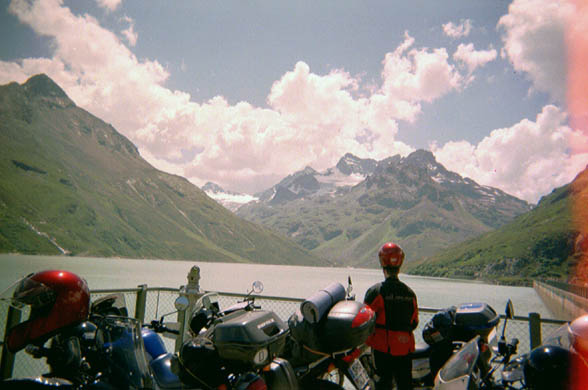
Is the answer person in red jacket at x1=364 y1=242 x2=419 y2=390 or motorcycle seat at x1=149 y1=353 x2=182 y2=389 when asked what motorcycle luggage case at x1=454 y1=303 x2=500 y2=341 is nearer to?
person in red jacket at x1=364 y1=242 x2=419 y2=390

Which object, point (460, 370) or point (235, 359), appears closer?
point (235, 359)

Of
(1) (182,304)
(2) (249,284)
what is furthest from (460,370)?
(2) (249,284)

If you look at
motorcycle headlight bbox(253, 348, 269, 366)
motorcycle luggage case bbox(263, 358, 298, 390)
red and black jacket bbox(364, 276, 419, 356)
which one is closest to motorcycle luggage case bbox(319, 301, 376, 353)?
motorcycle luggage case bbox(263, 358, 298, 390)

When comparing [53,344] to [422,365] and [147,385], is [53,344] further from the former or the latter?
[422,365]

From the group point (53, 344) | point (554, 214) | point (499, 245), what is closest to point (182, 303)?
point (53, 344)

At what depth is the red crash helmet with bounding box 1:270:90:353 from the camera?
8.62ft

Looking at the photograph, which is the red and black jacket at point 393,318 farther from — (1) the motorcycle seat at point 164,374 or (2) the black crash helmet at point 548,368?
(1) the motorcycle seat at point 164,374

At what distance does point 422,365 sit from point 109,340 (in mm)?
3452

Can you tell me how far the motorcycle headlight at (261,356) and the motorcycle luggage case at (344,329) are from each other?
589 mm

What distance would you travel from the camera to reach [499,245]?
186875mm

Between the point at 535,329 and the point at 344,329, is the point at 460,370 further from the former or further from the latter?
the point at 535,329

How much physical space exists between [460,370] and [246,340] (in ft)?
6.21

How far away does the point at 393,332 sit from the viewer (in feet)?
14.1

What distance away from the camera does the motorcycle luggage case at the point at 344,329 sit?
319cm
